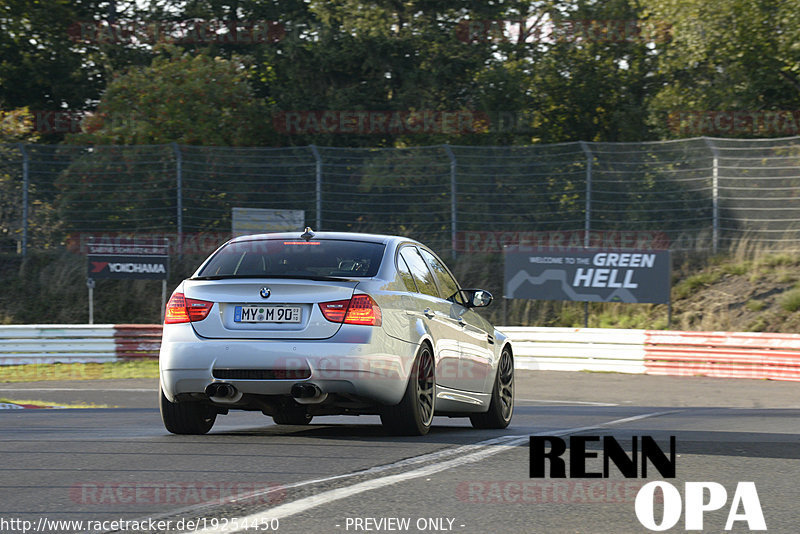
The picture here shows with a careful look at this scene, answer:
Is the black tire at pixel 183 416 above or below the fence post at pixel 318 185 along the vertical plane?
below

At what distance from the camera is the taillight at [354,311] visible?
841 cm

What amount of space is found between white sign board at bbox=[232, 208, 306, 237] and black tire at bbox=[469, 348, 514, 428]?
16.8m

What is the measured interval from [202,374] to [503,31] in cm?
2987

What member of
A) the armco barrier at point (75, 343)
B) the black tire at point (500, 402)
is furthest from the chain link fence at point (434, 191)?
the black tire at point (500, 402)

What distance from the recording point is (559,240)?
89.6 feet

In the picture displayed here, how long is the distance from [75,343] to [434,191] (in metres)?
8.70

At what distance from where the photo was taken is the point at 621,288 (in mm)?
25766

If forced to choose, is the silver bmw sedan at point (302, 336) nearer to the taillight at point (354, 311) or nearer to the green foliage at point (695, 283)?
the taillight at point (354, 311)

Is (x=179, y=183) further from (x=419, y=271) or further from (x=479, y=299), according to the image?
(x=419, y=271)

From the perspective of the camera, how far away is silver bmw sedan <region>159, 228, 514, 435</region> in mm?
8367

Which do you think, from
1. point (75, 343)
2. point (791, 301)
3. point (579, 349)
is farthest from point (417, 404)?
point (791, 301)

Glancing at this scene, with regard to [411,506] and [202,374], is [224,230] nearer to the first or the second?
[202,374]

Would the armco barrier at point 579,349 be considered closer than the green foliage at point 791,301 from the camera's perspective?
Yes

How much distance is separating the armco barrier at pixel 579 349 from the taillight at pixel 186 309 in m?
15.9
